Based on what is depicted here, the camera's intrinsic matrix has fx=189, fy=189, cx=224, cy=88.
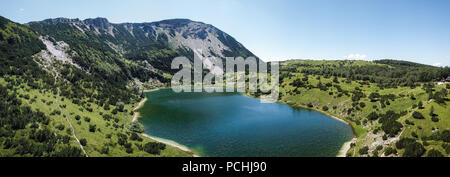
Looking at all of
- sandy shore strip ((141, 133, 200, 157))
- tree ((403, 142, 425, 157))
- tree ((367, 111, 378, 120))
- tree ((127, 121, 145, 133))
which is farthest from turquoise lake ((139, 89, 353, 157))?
tree ((403, 142, 425, 157))

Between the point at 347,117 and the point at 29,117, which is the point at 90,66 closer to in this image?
the point at 29,117

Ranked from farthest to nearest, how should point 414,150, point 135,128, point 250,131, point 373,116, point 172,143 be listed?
point 373,116 → point 250,131 → point 135,128 → point 172,143 → point 414,150

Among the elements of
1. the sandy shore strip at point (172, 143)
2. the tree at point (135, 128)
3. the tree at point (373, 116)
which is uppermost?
the tree at point (373, 116)

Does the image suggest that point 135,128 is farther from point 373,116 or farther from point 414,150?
point 373,116

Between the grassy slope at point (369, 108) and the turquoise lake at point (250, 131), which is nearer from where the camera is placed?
the grassy slope at point (369, 108)

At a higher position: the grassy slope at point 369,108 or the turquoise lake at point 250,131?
the grassy slope at point 369,108

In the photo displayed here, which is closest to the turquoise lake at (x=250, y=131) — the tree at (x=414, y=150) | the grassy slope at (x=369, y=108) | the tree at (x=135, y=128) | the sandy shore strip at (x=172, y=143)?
the sandy shore strip at (x=172, y=143)

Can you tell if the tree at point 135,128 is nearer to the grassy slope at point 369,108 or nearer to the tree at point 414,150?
the grassy slope at point 369,108

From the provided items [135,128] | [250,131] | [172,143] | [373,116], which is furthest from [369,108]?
[135,128]
